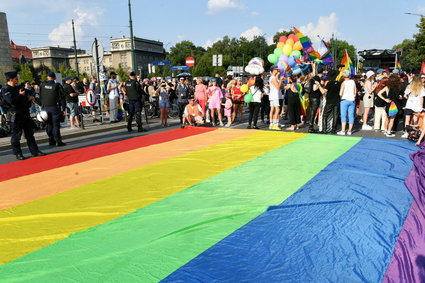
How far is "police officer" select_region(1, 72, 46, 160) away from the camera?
802 centimetres

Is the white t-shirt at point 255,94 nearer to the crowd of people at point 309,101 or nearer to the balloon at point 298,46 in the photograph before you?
the crowd of people at point 309,101

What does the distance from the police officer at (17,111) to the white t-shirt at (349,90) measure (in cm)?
926

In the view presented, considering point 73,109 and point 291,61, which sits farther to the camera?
point 291,61

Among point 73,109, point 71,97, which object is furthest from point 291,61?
point 73,109

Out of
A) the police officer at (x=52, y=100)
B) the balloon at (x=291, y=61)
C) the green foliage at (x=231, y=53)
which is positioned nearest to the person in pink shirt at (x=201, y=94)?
the balloon at (x=291, y=61)

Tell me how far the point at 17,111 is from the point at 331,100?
909cm

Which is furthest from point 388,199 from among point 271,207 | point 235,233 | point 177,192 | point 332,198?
point 177,192

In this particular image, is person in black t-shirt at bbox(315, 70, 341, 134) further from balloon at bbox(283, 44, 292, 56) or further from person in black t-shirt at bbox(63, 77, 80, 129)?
person in black t-shirt at bbox(63, 77, 80, 129)

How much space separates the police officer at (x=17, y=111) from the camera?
8016 millimetres

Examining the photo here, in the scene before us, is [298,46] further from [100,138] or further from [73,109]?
[73,109]

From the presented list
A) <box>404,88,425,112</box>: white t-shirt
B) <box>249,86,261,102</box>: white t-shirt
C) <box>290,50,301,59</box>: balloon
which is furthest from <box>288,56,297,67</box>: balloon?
<box>404,88,425,112</box>: white t-shirt

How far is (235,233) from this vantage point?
380 cm

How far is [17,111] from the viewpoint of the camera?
26.6ft

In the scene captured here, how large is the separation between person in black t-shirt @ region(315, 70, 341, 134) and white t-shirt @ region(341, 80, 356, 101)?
23 centimetres
